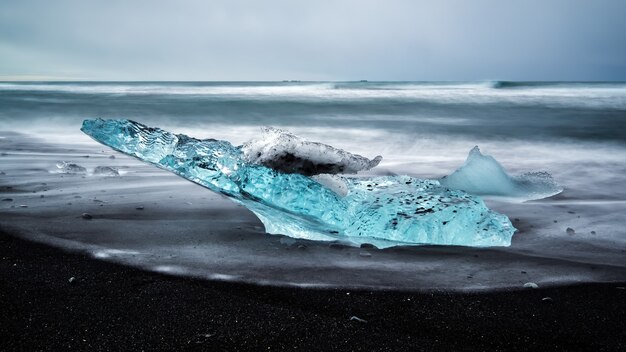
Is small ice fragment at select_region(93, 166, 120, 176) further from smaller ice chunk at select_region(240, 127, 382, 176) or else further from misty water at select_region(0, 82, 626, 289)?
smaller ice chunk at select_region(240, 127, 382, 176)

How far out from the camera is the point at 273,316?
5.56 feet

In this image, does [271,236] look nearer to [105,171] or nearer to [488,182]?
[488,182]

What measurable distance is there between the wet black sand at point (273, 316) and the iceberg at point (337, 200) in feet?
2.29

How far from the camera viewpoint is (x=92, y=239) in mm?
2498

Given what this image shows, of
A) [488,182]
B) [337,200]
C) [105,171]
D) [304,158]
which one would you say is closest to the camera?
[337,200]

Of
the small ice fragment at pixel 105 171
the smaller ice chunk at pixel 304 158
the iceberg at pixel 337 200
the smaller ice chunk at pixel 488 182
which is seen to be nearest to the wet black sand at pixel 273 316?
the iceberg at pixel 337 200

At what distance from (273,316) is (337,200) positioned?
1.36 metres

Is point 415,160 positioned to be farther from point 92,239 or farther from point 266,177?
point 92,239

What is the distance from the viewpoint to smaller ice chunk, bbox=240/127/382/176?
3.17 meters

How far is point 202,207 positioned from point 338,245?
1.10 metres

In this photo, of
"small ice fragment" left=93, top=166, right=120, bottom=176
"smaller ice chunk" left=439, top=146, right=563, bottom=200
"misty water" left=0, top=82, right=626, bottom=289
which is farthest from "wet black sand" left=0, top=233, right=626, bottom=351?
"small ice fragment" left=93, top=166, right=120, bottom=176

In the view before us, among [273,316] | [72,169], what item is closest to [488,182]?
[273,316]

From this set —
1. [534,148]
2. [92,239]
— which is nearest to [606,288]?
[92,239]

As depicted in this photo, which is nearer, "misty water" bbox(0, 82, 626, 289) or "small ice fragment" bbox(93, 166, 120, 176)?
"misty water" bbox(0, 82, 626, 289)
